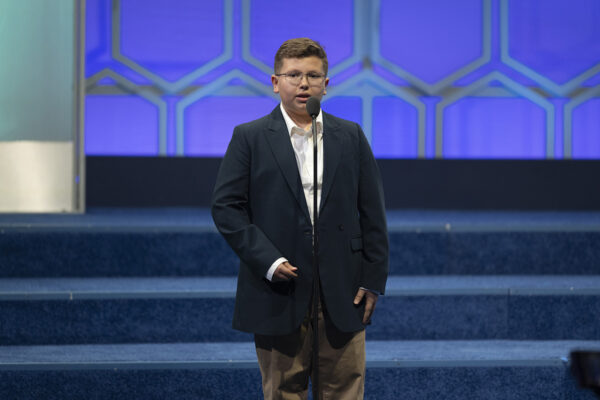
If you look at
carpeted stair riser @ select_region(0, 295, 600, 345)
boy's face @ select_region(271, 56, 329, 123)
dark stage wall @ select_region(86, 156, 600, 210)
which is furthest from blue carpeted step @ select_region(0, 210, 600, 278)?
boy's face @ select_region(271, 56, 329, 123)

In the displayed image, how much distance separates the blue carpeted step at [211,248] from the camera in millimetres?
3234

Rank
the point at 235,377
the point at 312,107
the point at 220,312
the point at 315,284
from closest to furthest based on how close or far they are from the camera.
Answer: the point at 312,107 → the point at 315,284 → the point at 235,377 → the point at 220,312

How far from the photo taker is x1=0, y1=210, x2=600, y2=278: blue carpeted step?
127 inches

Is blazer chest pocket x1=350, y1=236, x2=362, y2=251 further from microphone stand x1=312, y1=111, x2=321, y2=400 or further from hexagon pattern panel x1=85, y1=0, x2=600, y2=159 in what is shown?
hexagon pattern panel x1=85, y1=0, x2=600, y2=159

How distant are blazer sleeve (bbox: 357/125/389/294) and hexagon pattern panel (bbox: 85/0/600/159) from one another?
2.97m

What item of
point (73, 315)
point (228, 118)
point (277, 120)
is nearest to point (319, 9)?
point (228, 118)

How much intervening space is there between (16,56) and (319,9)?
1843 mm

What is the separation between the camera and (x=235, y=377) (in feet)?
8.48

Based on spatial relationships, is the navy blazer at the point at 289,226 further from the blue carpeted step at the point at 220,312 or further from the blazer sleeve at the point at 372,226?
the blue carpeted step at the point at 220,312

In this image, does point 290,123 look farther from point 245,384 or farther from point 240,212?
point 245,384

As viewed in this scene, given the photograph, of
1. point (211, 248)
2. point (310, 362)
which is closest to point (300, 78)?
point (310, 362)

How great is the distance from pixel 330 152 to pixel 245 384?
103 cm

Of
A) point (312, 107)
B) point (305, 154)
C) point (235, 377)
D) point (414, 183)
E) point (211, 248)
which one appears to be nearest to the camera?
point (312, 107)

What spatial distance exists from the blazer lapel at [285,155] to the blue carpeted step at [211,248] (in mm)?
1411
